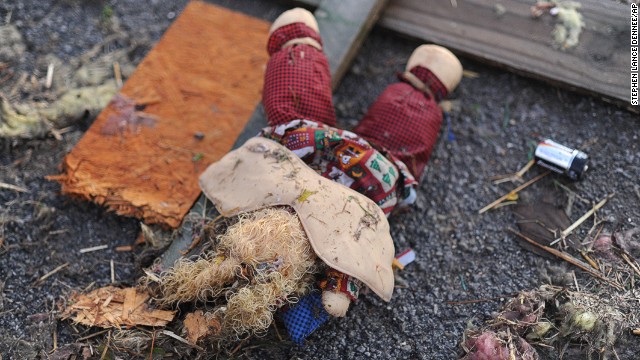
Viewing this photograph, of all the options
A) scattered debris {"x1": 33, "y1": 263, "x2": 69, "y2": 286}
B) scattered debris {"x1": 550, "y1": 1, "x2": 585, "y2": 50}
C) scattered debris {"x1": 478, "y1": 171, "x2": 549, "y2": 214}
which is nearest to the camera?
scattered debris {"x1": 33, "y1": 263, "x2": 69, "y2": 286}

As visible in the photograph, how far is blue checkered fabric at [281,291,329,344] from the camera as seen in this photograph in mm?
2189

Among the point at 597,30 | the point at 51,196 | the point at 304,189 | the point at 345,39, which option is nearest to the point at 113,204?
the point at 51,196

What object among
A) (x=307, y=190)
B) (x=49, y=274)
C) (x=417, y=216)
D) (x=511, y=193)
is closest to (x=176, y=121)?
(x=49, y=274)

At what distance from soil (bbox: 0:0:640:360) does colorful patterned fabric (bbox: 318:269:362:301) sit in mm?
311

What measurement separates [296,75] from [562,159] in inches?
48.2

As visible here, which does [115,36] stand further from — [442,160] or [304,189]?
[442,160]

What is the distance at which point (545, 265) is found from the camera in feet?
8.11

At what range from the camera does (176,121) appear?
2842 mm

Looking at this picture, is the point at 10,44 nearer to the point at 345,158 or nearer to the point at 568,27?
the point at 345,158

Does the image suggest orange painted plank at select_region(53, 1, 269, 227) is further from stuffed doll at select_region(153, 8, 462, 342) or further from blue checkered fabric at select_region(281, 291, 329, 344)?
blue checkered fabric at select_region(281, 291, 329, 344)

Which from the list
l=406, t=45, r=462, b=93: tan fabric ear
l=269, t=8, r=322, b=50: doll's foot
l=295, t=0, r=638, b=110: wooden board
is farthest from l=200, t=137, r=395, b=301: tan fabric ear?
l=295, t=0, r=638, b=110: wooden board

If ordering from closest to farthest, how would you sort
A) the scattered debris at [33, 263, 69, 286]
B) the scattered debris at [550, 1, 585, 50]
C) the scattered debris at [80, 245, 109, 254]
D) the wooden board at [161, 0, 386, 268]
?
1. the scattered debris at [33, 263, 69, 286]
2. the scattered debris at [80, 245, 109, 254]
3. the wooden board at [161, 0, 386, 268]
4. the scattered debris at [550, 1, 585, 50]

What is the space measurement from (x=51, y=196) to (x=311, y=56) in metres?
1.32

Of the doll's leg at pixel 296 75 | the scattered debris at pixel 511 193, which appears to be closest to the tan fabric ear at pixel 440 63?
the doll's leg at pixel 296 75
